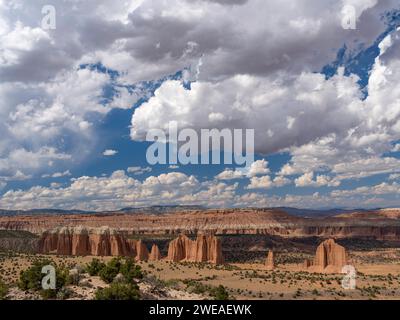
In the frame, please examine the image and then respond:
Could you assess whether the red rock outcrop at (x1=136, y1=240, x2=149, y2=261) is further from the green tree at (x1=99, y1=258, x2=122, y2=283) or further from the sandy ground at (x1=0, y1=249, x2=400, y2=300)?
the green tree at (x1=99, y1=258, x2=122, y2=283)

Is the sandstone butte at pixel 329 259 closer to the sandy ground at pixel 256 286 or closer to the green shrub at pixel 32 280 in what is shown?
the sandy ground at pixel 256 286

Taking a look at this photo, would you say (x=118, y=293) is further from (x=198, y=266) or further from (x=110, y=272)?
(x=198, y=266)

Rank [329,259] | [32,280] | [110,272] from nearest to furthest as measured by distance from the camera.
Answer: [32,280], [110,272], [329,259]

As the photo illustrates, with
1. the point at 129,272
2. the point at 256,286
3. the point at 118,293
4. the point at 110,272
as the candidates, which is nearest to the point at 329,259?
the point at 256,286

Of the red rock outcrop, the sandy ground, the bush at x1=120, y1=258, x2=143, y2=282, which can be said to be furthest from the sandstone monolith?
the bush at x1=120, y1=258, x2=143, y2=282
